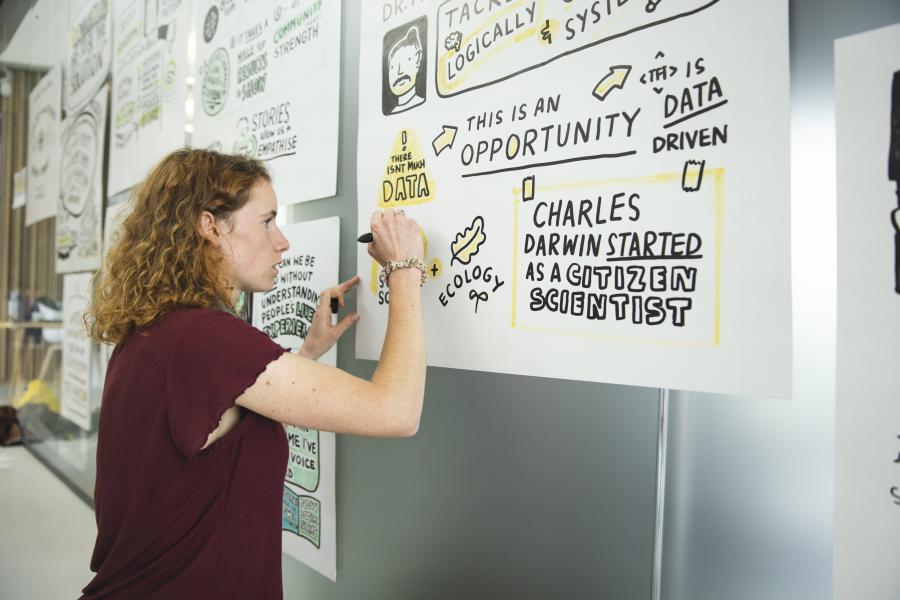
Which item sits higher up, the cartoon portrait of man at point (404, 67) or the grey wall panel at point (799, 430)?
the cartoon portrait of man at point (404, 67)

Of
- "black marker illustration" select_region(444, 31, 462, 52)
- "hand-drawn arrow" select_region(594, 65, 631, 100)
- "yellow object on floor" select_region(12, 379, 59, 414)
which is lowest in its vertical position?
"yellow object on floor" select_region(12, 379, 59, 414)

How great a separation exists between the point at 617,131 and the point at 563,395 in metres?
0.35

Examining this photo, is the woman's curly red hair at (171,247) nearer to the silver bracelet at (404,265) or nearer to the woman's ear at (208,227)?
the woman's ear at (208,227)

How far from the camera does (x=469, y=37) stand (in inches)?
34.0

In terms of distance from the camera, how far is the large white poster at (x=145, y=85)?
5.35 feet

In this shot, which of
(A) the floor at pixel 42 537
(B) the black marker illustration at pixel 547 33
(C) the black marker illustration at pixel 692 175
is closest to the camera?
(C) the black marker illustration at pixel 692 175

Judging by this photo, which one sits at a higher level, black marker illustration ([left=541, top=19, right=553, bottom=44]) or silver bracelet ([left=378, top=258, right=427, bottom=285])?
black marker illustration ([left=541, top=19, right=553, bottom=44])

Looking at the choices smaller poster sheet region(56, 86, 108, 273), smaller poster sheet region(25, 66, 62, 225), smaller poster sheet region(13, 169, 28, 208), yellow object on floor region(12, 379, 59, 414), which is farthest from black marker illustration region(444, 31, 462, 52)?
smaller poster sheet region(13, 169, 28, 208)

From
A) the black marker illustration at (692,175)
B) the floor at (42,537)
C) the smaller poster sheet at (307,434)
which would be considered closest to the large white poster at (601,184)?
the black marker illustration at (692,175)

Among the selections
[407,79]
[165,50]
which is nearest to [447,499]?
[407,79]

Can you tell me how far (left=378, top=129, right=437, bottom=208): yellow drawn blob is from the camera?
92 cm

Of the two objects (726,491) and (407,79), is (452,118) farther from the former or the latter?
(726,491)

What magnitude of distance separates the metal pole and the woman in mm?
297

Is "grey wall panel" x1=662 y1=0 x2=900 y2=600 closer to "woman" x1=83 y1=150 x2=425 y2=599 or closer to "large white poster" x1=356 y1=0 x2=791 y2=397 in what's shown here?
"large white poster" x1=356 y1=0 x2=791 y2=397
